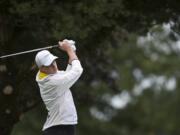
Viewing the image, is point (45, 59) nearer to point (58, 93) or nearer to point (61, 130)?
point (58, 93)

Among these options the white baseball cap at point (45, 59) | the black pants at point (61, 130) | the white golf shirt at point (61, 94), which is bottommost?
the black pants at point (61, 130)

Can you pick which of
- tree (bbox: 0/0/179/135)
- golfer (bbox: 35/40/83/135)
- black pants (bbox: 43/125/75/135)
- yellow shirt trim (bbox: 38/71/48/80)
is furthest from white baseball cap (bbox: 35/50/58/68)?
tree (bbox: 0/0/179/135)

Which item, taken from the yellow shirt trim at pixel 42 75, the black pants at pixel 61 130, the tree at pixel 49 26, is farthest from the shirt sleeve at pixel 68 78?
the tree at pixel 49 26

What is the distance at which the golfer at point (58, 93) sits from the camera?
40.4 feet

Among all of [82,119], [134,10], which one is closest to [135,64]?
[82,119]

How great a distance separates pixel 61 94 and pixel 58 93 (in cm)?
4

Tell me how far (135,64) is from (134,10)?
3423 cm

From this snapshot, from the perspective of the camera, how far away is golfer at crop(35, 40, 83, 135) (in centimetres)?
1230

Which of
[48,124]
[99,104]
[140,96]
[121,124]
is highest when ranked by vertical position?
[140,96]

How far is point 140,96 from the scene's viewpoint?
1946 inches

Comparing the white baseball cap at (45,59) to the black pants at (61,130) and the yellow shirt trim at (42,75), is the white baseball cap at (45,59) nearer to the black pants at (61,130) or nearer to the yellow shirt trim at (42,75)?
the yellow shirt trim at (42,75)

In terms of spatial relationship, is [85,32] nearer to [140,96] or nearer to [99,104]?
[99,104]

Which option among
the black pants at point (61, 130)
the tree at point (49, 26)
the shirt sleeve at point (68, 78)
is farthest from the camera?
the tree at point (49, 26)

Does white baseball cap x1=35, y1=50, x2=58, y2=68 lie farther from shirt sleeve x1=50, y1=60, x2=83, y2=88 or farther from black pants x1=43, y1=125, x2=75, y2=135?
black pants x1=43, y1=125, x2=75, y2=135
